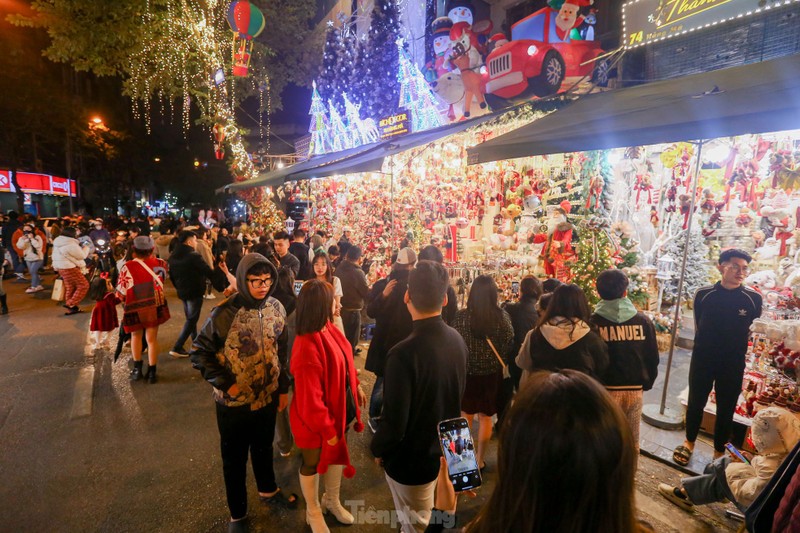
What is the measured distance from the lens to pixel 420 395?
2.07 meters

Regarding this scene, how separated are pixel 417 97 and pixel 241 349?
944 centimetres

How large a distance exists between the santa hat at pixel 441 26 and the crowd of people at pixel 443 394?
692 cm

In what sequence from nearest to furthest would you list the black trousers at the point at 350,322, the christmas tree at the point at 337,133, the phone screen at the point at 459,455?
the phone screen at the point at 459,455, the black trousers at the point at 350,322, the christmas tree at the point at 337,133

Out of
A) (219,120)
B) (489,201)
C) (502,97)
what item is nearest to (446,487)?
(489,201)

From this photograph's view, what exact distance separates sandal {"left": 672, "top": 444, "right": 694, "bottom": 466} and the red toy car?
5541mm

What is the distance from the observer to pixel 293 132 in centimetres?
2356

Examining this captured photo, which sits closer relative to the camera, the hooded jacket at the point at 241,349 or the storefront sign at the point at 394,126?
the hooded jacket at the point at 241,349

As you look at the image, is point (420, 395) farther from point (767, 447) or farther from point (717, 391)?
point (717, 391)

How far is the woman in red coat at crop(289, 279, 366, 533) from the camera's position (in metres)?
2.47

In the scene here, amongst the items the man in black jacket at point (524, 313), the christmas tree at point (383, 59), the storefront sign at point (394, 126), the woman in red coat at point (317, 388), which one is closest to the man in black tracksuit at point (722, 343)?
the man in black jacket at point (524, 313)

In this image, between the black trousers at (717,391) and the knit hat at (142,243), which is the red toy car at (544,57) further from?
the knit hat at (142,243)

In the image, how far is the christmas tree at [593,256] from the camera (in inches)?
218

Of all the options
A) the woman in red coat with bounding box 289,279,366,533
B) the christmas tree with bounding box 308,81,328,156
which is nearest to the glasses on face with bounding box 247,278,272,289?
the woman in red coat with bounding box 289,279,366,533

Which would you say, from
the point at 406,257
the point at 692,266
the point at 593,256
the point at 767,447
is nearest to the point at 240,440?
the point at 406,257
